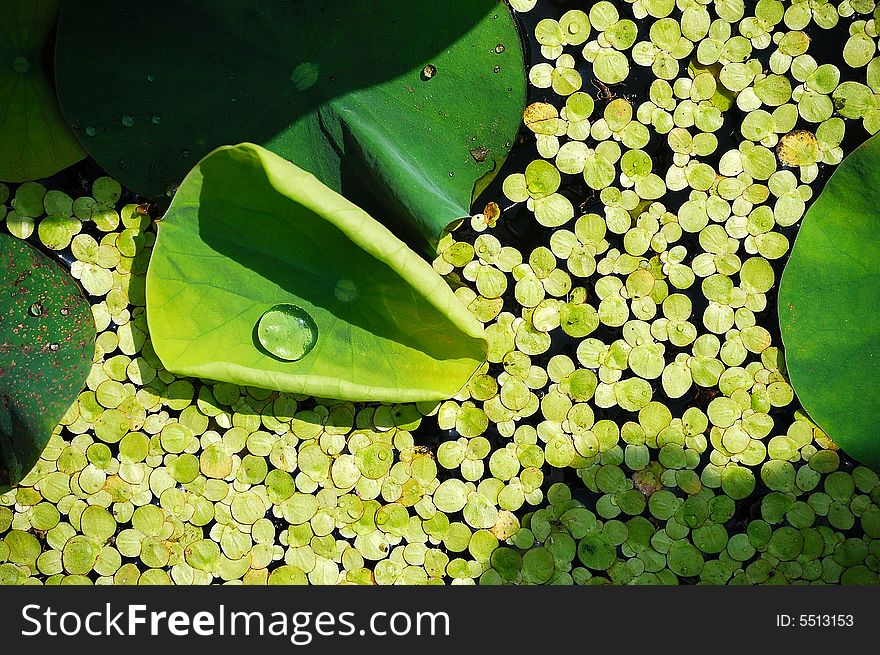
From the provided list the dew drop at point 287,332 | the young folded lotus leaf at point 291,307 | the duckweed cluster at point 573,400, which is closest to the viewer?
the young folded lotus leaf at point 291,307

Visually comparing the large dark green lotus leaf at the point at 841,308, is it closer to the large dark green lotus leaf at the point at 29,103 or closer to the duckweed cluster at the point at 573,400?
the duckweed cluster at the point at 573,400

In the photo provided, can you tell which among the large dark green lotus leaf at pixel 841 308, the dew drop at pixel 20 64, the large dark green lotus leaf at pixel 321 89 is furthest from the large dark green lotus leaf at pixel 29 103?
the large dark green lotus leaf at pixel 841 308

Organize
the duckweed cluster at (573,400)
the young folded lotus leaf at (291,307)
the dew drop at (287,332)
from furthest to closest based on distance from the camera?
the duckweed cluster at (573,400) → the dew drop at (287,332) → the young folded lotus leaf at (291,307)

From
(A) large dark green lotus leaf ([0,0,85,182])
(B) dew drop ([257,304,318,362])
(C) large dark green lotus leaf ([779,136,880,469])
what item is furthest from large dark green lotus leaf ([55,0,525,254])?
(C) large dark green lotus leaf ([779,136,880,469])

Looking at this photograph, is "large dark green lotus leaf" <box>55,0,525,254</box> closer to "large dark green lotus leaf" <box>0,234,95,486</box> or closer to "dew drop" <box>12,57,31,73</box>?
"dew drop" <box>12,57,31,73</box>

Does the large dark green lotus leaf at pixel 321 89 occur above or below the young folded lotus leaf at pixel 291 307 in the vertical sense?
above

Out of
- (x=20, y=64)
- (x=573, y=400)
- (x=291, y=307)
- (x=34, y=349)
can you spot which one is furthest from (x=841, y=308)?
(x=20, y=64)

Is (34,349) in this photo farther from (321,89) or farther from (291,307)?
(321,89)
